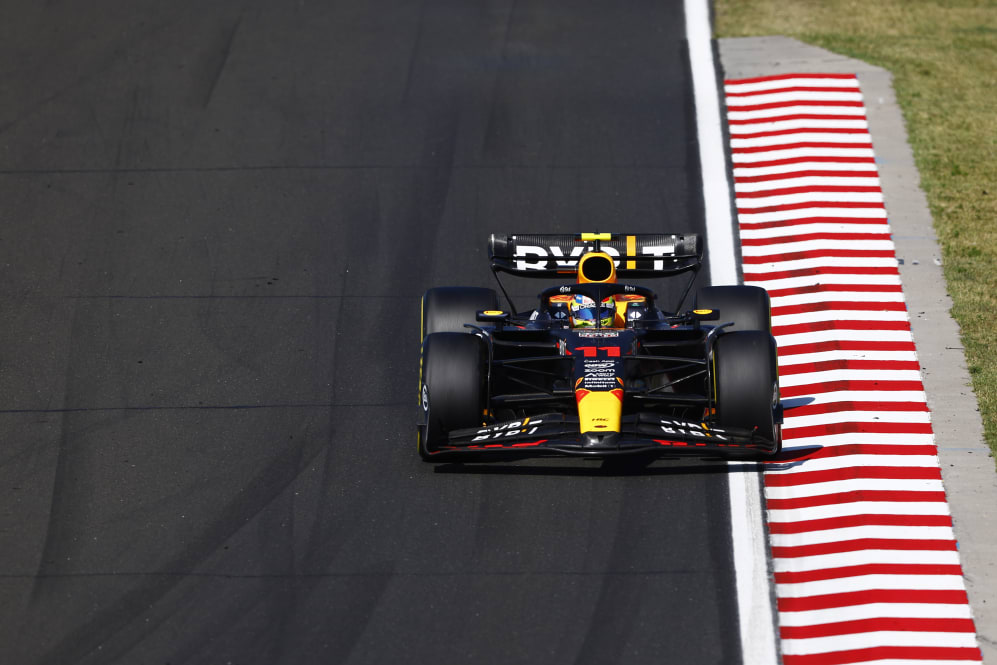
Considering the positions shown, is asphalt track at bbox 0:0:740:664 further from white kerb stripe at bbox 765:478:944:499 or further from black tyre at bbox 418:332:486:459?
black tyre at bbox 418:332:486:459

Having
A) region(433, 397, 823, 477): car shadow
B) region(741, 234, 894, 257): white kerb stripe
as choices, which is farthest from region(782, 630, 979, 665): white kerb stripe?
region(741, 234, 894, 257): white kerb stripe

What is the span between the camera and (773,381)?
1141 centimetres

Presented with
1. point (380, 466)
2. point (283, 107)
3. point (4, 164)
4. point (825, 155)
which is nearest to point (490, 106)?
point (283, 107)

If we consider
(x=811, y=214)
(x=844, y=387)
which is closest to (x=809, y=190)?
(x=811, y=214)

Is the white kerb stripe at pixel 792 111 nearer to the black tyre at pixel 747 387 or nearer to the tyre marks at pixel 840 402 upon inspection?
the tyre marks at pixel 840 402

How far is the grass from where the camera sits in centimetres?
1455

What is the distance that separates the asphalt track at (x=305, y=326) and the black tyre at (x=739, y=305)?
1.46 m

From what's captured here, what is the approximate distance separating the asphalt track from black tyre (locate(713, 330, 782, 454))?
78 centimetres

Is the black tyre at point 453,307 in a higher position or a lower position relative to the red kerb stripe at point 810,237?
lower

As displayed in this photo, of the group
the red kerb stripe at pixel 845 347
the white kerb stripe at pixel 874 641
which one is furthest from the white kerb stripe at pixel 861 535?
the red kerb stripe at pixel 845 347

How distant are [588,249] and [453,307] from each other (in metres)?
1.47

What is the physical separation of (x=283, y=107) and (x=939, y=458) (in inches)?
396

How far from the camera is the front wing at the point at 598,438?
10930 millimetres

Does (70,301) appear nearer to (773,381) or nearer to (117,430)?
(117,430)
